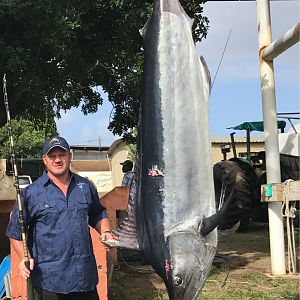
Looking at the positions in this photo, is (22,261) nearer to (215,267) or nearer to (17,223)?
(17,223)

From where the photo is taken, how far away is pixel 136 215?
250 cm

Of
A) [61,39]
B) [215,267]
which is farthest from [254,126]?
[61,39]

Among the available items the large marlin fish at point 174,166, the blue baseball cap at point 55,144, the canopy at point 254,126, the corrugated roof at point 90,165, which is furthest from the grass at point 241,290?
the corrugated roof at point 90,165

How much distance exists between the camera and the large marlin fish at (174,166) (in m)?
2.31

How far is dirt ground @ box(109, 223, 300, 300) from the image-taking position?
5371mm

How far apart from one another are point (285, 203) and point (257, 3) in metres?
2.20

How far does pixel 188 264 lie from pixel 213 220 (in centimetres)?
23

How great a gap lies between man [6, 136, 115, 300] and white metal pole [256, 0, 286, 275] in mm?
3320

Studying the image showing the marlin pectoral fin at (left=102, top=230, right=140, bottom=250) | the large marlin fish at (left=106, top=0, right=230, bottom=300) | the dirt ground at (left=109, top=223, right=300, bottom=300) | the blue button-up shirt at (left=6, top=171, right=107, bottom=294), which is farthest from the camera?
the dirt ground at (left=109, top=223, right=300, bottom=300)

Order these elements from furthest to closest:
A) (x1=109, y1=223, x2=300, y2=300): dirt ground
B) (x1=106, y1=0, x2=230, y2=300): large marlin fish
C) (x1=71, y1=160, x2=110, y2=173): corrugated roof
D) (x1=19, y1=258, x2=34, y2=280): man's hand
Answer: (x1=71, y1=160, x2=110, y2=173): corrugated roof
(x1=109, y1=223, x2=300, y2=300): dirt ground
(x1=19, y1=258, x2=34, y2=280): man's hand
(x1=106, y1=0, x2=230, y2=300): large marlin fish

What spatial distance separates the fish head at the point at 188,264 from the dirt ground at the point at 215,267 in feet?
6.17

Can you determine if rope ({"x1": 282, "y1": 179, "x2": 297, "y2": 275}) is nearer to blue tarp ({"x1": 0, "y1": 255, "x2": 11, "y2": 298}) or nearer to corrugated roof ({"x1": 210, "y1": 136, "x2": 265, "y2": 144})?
blue tarp ({"x1": 0, "y1": 255, "x2": 11, "y2": 298})

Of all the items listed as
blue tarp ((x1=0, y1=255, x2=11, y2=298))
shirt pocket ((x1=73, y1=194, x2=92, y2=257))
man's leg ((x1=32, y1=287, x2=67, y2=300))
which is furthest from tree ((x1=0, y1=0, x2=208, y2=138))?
man's leg ((x1=32, y1=287, x2=67, y2=300))

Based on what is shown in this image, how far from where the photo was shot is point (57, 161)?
294 cm
